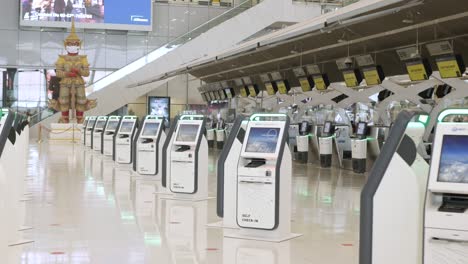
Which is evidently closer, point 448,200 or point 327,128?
point 448,200

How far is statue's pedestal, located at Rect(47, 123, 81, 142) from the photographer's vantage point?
103ft

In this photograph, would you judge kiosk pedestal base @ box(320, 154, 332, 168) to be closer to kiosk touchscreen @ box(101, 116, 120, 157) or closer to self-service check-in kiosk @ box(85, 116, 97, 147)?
kiosk touchscreen @ box(101, 116, 120, 157)

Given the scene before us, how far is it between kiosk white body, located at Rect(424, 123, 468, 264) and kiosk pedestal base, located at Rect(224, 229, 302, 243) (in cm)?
291

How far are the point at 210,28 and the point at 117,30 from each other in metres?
9.03

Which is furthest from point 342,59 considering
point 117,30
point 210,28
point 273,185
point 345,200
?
point 117,30

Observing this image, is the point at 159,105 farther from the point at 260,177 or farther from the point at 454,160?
the point at 454,160

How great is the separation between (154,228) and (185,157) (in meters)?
2.39

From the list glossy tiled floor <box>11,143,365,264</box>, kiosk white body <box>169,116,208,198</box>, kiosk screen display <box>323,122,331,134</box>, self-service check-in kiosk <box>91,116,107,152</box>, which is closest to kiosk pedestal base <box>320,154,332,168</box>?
kiosk screen display <box>323,122,331,134</box>

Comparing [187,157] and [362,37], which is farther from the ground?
[362,37]

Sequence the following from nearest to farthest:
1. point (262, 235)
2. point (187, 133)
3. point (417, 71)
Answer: point (262, 235) → point (187, 133) → point (417, 71)

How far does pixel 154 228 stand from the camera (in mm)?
7621

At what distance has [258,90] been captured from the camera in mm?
23141

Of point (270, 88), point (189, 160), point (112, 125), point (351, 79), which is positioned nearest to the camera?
point (189, 160)

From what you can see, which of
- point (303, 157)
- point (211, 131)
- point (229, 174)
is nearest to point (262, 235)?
point (229, 174)
